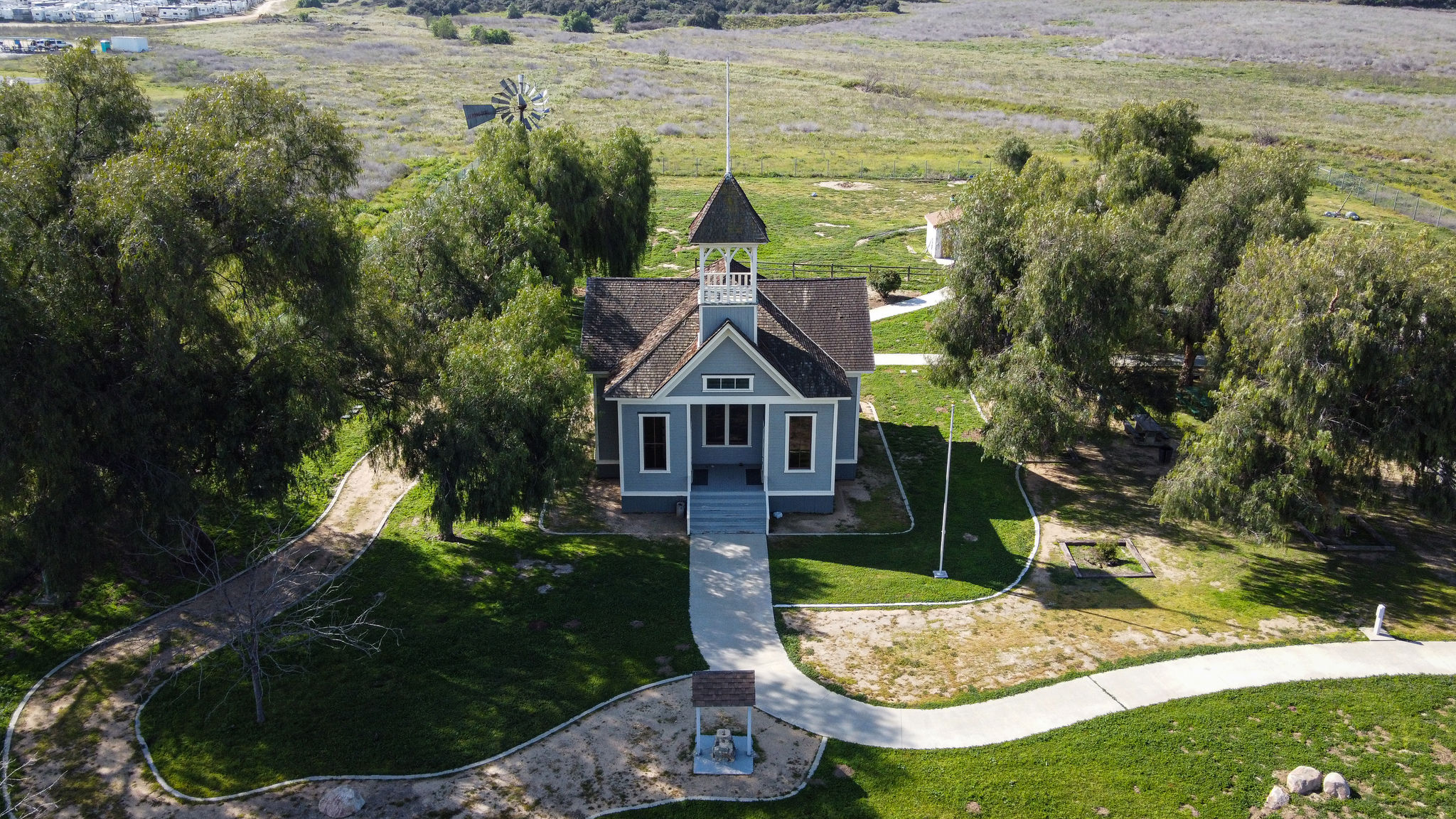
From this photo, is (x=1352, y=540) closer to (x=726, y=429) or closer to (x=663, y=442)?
(x=726, y=429)

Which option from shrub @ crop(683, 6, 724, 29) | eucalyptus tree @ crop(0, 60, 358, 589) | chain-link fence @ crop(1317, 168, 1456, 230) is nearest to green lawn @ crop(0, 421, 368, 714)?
eucalyptus tree @ crop(0, 60, 358, 589)

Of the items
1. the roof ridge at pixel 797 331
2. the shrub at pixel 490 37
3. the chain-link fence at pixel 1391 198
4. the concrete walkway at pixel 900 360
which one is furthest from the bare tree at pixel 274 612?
the shrub at pixel 490 37

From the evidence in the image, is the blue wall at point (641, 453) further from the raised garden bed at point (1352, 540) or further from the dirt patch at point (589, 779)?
the raised garden bed at point (1352, 540)

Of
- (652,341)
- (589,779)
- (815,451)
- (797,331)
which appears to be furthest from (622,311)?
(589,779)

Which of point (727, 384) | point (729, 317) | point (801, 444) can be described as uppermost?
point (729, 317)

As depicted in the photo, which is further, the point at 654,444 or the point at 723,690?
the point at 654,444

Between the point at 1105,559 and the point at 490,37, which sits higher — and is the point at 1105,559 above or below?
below
